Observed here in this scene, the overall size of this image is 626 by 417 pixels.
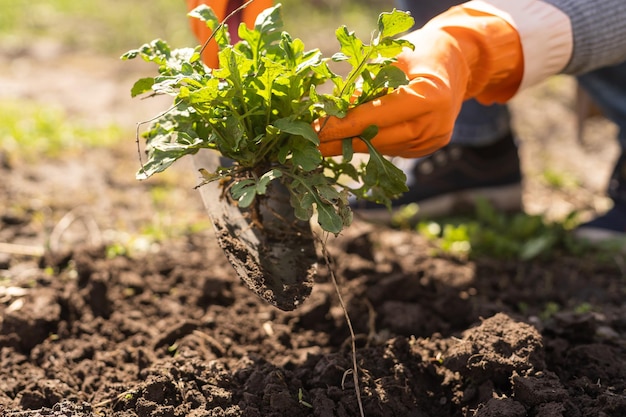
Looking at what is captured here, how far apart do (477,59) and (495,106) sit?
3.87ft

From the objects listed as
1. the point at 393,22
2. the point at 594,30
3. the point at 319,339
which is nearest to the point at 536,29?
the point at 594,30

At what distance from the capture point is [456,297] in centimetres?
230

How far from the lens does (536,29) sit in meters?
2.10

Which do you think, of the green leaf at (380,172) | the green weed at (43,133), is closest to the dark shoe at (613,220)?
the green leaf at (380,172)

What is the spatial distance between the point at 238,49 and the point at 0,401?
114cm

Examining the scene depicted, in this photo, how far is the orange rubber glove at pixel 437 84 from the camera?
1.81 m

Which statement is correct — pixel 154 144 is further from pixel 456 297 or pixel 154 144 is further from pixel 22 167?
pixel 22 167

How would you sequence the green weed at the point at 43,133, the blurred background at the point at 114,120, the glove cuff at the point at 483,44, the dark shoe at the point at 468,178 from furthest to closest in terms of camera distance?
1. the green weed at the point at 43,133
2. the blurred background at the point at 114,120
3. the dark shoe at the point at 468,178
4. the glove cuff at the point at 483,44

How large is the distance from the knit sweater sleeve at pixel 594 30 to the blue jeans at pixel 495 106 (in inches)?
25.4

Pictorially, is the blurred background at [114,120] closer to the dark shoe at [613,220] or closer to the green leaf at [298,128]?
the dark shoe at [613,220]

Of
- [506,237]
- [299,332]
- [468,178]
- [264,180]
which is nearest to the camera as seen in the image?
[264,180]

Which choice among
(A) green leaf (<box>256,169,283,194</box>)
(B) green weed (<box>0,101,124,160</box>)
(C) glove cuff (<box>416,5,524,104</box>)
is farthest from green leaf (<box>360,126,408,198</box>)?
(B) green weed (<box>0,101,124,160</box>)

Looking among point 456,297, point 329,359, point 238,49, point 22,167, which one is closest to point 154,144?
point 238,49

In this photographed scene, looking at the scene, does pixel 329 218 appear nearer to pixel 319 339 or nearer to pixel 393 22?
pixel 393 22
